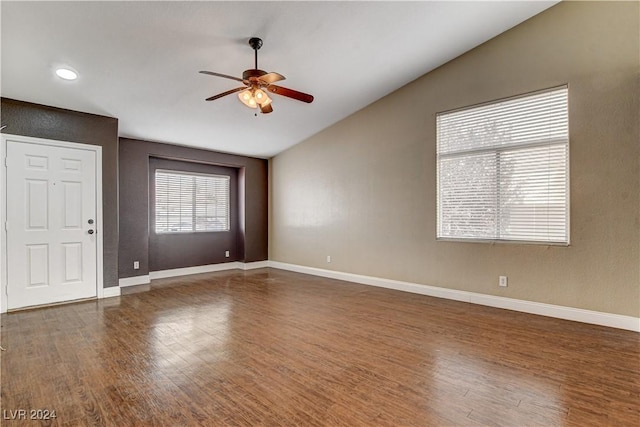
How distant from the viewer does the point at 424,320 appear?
3.73 metres

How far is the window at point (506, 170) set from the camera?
3.88 meters

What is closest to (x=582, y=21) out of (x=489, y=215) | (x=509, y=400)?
(x=489, y=215)

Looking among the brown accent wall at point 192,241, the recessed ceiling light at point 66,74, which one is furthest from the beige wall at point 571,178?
the recessed ceiling light at point 66,74

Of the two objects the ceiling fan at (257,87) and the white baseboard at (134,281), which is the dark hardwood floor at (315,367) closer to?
the white baseboard at (134,281)

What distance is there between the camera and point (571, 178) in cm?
376

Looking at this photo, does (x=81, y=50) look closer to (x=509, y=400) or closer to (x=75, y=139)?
(x=75, y=139)

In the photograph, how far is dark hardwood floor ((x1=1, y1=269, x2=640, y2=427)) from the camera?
1.98 meters

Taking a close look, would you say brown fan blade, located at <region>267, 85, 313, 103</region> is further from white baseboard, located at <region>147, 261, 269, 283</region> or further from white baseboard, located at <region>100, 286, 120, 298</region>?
white baseboard, located at <region>147, 261, 269, 283</region>

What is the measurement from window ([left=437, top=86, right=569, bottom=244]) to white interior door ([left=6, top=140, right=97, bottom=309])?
5167 mm

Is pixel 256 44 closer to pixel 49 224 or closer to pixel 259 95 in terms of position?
pixel 259 95

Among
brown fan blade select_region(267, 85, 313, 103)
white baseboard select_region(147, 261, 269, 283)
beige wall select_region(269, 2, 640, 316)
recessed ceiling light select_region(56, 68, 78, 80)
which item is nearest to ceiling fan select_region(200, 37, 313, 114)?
brown fan blade select_region(267, 85, 313, 103)

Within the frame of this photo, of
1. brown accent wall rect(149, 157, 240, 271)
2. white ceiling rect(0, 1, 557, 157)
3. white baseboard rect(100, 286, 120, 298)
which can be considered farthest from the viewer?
brown accent wall rect(149, 157, 240, 271)

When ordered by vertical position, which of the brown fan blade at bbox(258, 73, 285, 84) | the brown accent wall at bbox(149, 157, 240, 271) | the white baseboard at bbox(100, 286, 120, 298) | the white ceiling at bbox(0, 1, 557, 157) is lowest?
the white baseboard at bbox(100, 286, 120, 298)

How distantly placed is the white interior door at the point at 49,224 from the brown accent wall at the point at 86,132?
0.49ft
